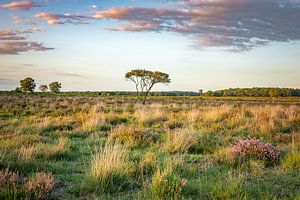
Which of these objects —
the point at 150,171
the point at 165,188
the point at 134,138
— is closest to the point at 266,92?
the point at 134,138

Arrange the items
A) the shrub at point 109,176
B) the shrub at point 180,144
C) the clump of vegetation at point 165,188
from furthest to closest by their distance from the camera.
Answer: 1. the shrub at point 180,144
2. the shrub at point 109,176
3. the clump of vegetation at point 165,188

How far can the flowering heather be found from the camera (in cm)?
716

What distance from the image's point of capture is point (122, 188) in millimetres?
5418

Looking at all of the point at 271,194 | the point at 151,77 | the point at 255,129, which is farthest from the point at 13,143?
the point at 151,77

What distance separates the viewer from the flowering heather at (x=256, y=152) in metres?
7.16

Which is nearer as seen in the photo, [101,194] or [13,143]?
[101,194]

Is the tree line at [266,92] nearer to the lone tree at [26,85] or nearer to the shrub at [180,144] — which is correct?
the lone tree at [26,85]

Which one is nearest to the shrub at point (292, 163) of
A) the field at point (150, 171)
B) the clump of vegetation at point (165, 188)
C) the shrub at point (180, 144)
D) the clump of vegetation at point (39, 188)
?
the field at point (150, 171)

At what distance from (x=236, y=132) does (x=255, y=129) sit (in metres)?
0.96

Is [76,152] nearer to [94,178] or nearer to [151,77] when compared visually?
[94,178]

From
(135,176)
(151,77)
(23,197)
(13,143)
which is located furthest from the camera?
(151,77)

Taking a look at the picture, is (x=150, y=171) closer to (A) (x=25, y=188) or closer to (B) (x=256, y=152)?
(A) (x=25, y=188)

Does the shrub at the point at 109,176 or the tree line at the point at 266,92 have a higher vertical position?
the tree line at the point at 266,92

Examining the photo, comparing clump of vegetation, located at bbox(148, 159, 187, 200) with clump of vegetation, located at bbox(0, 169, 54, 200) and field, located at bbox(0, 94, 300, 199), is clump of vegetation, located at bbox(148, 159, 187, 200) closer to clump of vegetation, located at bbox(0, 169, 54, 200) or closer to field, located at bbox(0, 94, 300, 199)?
field, located at bbox(0, 94, 300, 199)
